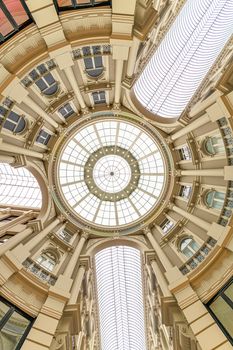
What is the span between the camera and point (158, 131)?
26.9m

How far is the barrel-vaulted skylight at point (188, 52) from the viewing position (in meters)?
32.5

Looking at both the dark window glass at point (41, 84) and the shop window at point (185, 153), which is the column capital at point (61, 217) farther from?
the shop window at point (185, 153)

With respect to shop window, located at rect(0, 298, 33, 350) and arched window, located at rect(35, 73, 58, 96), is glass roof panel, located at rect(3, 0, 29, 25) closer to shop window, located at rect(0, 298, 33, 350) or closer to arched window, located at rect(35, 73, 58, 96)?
arched window, located at rect(35, 73, 58, 96)

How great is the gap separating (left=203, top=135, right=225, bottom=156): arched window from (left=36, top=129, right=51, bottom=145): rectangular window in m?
12.1

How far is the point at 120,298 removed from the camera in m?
42.3

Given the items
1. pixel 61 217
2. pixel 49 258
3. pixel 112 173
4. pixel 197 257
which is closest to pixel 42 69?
pixel 61 217

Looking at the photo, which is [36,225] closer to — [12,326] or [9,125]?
[9,125]

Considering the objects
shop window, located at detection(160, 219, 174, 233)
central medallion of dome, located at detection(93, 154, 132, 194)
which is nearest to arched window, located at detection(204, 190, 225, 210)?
shop window, located at detection(160, 219, 174, 233)

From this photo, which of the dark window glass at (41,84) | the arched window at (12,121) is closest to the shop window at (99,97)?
the dark window glass at (41,84)

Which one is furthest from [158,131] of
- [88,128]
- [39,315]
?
[39,315]

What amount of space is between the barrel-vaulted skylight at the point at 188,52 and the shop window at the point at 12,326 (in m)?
22.8

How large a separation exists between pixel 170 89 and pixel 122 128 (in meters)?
7.81

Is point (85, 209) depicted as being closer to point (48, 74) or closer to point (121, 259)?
point (121, 259)

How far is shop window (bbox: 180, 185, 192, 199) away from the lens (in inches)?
1013
